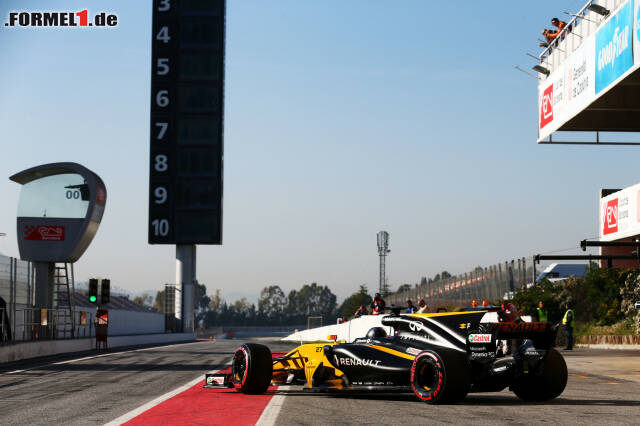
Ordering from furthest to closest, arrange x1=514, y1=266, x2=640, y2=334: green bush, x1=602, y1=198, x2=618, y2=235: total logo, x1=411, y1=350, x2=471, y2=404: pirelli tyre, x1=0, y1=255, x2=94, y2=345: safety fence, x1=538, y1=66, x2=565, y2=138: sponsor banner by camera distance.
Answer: x1=514, y1=266, x2=640, y2=334: green bush < x1=538, y1=66, x2=565, y2=138: sponsor banner < x1=602, y1=198, x2=618, y2=235: total logo < x1=0, y1=255, x2=94, y2=345: safety fence < x1=411, y1=350, x2=471, y2=404: pirelli tyre

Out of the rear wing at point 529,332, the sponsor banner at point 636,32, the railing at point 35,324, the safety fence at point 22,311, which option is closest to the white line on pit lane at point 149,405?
the rear wing at point 529,332

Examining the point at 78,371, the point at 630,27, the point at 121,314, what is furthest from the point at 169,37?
the point at 78,371

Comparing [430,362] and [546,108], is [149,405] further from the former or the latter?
[546,108]

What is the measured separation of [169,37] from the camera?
70688 mm

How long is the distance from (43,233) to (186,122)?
3331 cm

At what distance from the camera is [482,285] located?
5447 centimetres

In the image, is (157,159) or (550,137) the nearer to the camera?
(550,137)

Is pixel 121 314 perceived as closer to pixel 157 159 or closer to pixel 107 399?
pixel 157 159

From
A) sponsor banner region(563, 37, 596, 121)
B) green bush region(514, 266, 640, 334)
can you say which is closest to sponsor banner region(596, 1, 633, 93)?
sponsor banner region(563, 37, 596, 121)

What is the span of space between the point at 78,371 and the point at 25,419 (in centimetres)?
946

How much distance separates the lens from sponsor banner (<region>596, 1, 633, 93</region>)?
3052 cm

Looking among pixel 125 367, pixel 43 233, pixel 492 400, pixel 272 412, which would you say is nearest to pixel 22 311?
pixel 43 233

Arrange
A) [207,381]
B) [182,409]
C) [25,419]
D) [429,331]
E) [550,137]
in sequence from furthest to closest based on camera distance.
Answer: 1. [550,137]
2. [207,381]
3. [429,331]
4. [182,409]
5. [25,419]

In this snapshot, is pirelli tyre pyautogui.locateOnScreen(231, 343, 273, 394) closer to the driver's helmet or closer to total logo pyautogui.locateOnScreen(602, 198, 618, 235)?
the driver's helmet
